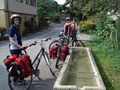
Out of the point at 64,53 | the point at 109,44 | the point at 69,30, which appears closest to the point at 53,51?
the point at 64,53

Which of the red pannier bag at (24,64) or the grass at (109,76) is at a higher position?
the red pannier bag at (24,64)

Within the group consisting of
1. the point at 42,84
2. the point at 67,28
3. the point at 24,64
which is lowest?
the point at 42,84

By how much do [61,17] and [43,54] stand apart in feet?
194

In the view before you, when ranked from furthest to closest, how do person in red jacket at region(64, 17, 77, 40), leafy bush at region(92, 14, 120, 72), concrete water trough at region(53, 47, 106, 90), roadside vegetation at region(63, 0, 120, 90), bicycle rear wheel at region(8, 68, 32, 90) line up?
person in red jacket at region(64, 17, 77, 40) → leafy bush at region(92, 14, 120, 72) → roadside vegetation at region(63, 0, 120, 90) → bicycle rear wheel at region(8, 68, 32, 90) → concrete water trough at region(53, 47, 106, 90)

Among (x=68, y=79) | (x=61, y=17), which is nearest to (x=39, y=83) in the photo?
(x=68, y=79)

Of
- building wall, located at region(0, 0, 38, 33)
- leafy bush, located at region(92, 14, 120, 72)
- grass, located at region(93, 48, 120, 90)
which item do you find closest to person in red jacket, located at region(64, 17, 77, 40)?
leafy bush, located at region(92, 14, 120, 72)

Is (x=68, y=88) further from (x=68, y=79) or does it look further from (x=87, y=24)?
(x=87, y=24)

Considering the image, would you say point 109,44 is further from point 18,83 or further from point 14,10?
point 14,10

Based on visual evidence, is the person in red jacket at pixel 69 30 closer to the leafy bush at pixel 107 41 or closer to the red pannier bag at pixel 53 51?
the leafy bush at pixel 107 41

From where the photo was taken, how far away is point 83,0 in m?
13.2

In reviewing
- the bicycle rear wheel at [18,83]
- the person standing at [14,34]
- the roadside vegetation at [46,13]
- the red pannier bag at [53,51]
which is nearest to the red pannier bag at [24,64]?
the bicycle rear wheel at [18,83]

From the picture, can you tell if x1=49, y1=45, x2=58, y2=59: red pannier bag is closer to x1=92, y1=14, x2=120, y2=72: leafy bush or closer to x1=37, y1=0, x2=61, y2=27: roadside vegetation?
x1=92, y1=14, x2=120, y2=72: leafy bush

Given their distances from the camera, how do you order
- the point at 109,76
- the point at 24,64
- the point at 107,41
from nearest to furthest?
the point at 24,64, the point at 109,76, the point at 107,41

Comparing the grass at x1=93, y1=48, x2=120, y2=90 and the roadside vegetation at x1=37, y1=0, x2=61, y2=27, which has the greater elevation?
the roadside vegetation at x1=37, y1=0, x2=61, y2=27
